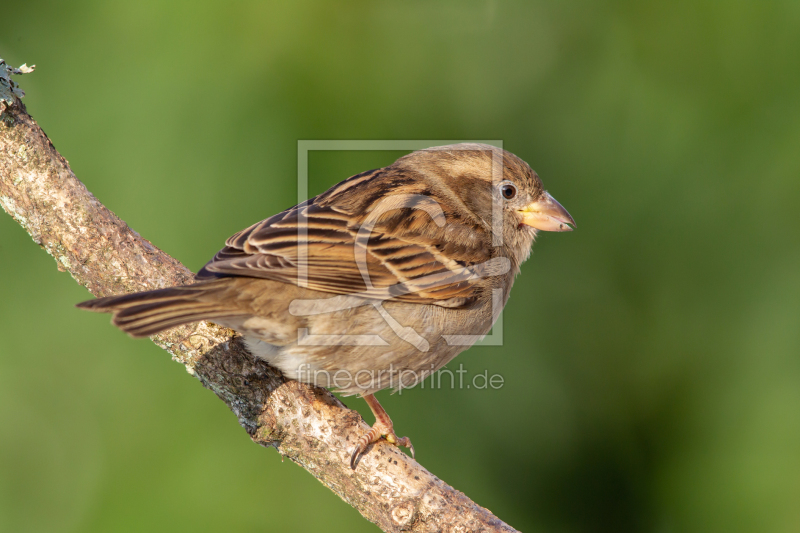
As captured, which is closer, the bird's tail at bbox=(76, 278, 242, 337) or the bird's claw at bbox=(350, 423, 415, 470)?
the bird's tail at bbox=(76, 278, 242, 337)

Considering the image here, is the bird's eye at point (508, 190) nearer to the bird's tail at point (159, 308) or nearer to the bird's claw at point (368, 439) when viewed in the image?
the bird's claw at point (368, 439)

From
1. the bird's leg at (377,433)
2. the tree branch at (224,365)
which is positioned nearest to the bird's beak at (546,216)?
the bird's leg at (377,433)

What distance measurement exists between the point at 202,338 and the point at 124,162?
4.35 ft

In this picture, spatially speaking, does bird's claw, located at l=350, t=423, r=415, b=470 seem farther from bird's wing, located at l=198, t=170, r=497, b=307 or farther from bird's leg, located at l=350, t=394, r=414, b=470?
bird's wing, located at l=198, t=170, r=497, b=307

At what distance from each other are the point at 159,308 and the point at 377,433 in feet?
3.66

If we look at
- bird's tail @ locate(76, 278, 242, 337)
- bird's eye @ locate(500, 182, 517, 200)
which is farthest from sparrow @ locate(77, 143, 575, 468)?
bird's eye @ locate(500, 182, 517, 200)

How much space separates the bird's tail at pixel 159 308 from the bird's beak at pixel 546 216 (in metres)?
1.85

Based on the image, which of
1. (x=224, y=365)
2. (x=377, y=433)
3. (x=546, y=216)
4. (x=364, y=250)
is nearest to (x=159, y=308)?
(x=224, y=365)

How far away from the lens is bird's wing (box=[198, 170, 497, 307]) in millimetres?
2824

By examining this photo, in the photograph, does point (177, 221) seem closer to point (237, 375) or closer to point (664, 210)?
point (237, 375)

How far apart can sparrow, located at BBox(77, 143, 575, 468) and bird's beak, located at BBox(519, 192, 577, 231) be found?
0.02 metres

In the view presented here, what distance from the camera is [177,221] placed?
3.69 metres

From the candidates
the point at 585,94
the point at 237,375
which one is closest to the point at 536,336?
the point at 585,94

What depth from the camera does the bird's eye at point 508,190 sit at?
3752 millimetres
